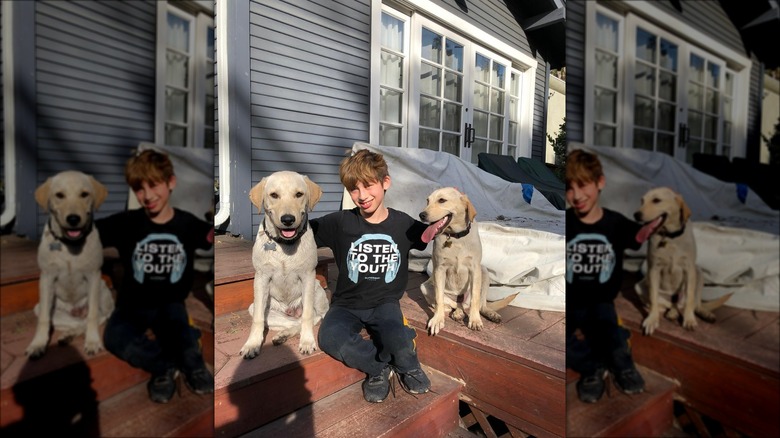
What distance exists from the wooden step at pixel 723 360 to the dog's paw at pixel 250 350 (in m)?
0.69

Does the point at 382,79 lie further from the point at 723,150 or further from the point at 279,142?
the point at 723,150

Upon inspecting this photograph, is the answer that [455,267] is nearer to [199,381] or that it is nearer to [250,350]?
[250,350]

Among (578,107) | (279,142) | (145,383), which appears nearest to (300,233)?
(279,142)

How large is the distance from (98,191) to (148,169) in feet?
0.13

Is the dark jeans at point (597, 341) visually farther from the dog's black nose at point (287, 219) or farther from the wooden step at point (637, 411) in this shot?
the dog's black nose at point (287, 219)

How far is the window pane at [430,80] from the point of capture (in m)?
0.74

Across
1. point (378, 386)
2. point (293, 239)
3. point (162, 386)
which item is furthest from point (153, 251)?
point (378, 386)

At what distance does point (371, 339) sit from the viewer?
34.2 inches

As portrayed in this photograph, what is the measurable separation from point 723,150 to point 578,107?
0.33 feet

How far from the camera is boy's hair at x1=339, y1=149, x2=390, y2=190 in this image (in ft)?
2.47

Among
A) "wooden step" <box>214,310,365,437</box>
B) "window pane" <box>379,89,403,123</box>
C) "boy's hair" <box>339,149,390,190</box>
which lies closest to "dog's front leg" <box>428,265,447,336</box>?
"wooden step" <box>214,310,365,437</box>

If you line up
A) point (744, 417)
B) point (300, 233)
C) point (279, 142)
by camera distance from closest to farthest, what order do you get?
point (744, 417)
point (279, 142)
point (300, 233)

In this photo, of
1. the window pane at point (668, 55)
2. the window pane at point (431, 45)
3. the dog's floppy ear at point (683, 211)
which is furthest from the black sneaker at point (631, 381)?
the window pane at point (431, 45)

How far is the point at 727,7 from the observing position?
0.28m
